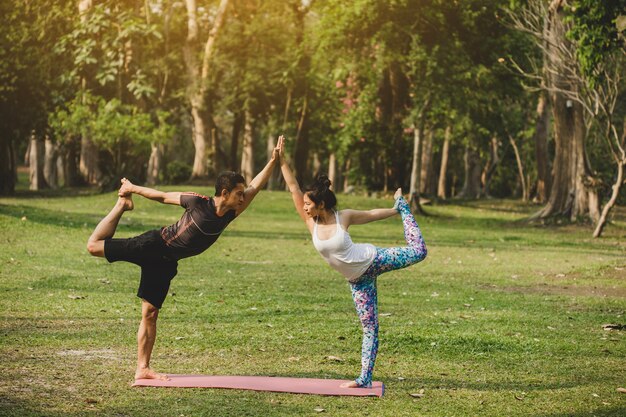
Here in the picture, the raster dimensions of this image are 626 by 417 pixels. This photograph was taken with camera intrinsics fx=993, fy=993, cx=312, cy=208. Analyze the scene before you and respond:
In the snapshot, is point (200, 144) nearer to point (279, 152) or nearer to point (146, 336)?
point (279, 152)

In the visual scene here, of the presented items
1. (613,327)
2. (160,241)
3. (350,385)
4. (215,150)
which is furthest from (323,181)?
(215,150)

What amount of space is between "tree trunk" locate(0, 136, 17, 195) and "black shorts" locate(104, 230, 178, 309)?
35.9 metres

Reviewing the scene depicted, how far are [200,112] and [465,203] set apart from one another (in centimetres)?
1432

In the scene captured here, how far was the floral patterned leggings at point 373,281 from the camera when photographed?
8.58m

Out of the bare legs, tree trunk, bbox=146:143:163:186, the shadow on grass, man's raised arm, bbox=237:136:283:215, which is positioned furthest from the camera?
tree trunk, bbox=146:143:163:186

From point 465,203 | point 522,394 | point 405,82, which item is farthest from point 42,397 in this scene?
point 465,203

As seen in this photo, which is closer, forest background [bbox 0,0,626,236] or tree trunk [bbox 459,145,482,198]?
forest background [bbox 0,0,626,236]

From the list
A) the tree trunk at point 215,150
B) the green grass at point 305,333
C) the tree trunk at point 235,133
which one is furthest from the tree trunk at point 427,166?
the green grass at point 305,333

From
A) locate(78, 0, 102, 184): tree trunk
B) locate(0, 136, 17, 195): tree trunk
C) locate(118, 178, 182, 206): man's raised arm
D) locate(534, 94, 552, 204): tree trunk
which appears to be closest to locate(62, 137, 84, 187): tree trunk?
locate(78, 0, 102, 184): tree trunk

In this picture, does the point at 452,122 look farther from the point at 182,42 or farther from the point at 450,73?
the point at 182,42

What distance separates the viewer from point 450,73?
116 ft

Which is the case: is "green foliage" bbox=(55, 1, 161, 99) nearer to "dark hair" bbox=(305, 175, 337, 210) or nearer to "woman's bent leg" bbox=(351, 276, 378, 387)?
"dark hair" bbox=(305, 175, 337, 210)

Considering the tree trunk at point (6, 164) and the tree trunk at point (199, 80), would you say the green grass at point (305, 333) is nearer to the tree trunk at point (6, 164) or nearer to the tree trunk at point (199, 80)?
the tree trunk at point (6, 164)

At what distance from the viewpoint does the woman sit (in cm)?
853
